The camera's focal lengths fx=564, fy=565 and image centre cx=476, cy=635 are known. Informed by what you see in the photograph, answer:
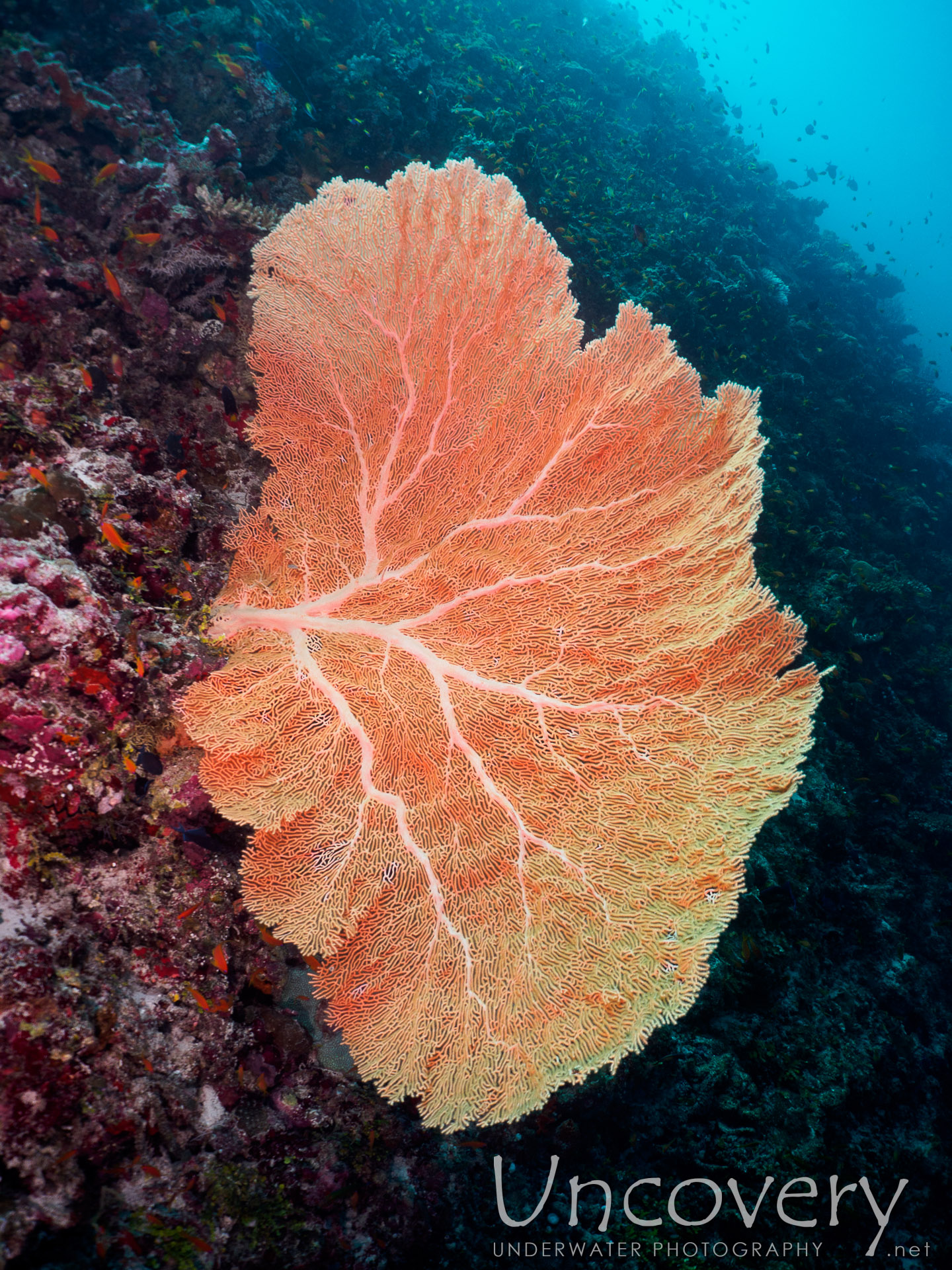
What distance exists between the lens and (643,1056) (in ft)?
15.2

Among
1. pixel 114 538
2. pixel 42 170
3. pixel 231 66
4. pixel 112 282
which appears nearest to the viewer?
pixel 114 538

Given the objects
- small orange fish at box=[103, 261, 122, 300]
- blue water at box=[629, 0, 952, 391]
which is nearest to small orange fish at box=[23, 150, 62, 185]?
small orange fish at box=[103, 261, 122, 300]

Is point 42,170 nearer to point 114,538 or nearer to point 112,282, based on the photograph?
point 112,282

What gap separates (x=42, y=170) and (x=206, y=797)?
519 cm

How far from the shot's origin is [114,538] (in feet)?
9.14

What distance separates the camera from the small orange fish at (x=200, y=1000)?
8.63ft

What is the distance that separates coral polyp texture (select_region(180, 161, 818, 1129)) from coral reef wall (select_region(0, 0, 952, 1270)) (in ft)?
1.56

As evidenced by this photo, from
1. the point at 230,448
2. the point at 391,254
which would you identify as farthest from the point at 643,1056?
the point at 391,254

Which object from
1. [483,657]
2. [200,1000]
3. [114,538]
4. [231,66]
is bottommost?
[200,1000]

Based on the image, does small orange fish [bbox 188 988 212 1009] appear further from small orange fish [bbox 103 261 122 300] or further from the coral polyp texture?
small orange fish [bbox 103 261 122 300]

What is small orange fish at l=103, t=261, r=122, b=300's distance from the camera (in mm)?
3770

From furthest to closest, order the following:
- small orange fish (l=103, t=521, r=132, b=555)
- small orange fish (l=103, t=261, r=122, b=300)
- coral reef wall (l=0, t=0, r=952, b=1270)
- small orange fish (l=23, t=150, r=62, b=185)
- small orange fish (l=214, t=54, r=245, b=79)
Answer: small orange fish (l=214, t=54, r=245, b=79), small orange fish (l=23, t=150, r=62, b=185), small orange fish (l=103, t=261, r=122, b=300), small orange fish (l=103, t=521, r=132, b=555), coral reef wall (l=0, t=0, r=952, b=1270)

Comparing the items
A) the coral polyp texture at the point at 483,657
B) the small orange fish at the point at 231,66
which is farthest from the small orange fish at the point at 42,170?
the small orange fish at the point at 231,66

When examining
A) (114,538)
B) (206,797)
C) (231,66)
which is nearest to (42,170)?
(114,538)
